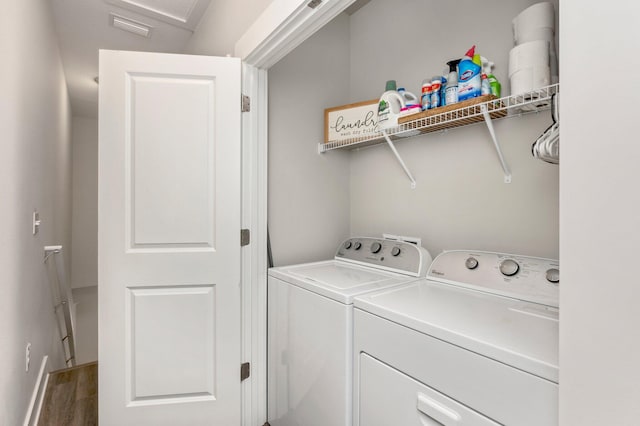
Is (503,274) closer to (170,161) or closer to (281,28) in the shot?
(281,28)

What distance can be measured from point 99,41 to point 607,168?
12.8 ft

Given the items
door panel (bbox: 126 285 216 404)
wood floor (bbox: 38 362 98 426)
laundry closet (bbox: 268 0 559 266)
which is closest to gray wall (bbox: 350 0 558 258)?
laundry closet (bbox: 268 0 559 266)

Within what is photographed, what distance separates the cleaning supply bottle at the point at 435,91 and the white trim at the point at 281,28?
0.54 meters

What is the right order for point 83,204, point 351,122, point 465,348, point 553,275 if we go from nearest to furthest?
point 465,348
point 553,275
point 351,122
point 83,204

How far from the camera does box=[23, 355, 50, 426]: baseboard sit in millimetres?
1775

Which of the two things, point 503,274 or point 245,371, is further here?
point 245,371

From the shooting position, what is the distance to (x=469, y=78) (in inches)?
55.1

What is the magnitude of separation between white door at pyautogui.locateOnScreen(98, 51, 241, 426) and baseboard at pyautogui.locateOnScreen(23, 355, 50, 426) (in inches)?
17.8

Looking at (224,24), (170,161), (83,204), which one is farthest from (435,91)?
(83,204)

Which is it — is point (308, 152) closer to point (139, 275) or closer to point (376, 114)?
point (376, 114)

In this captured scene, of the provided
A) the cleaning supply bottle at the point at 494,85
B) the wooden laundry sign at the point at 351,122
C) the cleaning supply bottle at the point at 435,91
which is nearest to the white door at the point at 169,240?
the wooden laundry sign at the point at 351,122

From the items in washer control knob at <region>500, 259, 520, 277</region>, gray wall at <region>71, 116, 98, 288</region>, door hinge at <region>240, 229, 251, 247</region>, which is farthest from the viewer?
gray wall at <region>71, 116, 98, 288</region>

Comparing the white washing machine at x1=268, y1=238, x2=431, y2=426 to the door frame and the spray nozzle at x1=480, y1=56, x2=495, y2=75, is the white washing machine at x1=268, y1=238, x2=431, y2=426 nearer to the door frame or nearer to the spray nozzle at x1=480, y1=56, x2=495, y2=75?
the door frame

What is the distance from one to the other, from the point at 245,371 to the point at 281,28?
1791 mm
